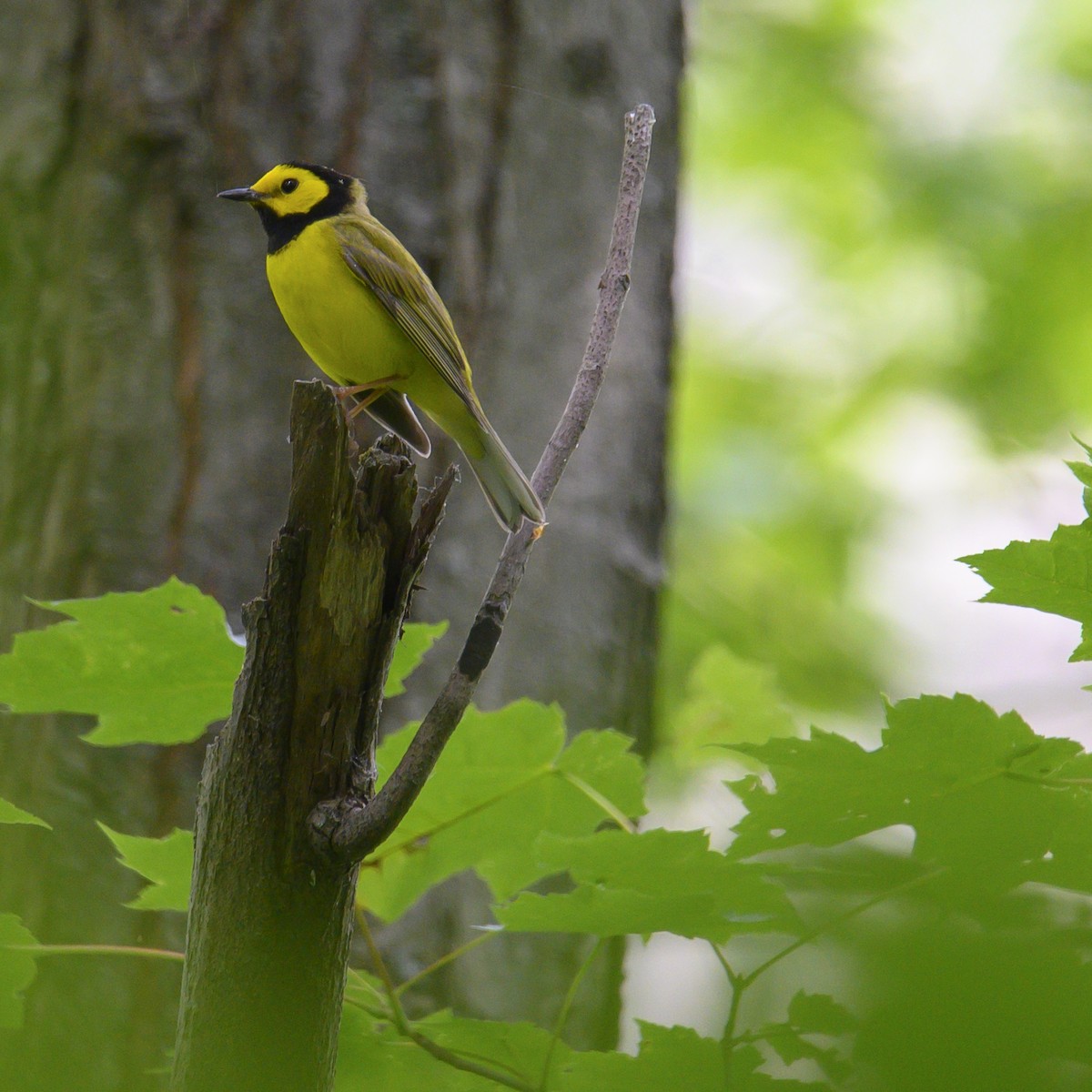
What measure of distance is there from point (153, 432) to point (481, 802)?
177cm

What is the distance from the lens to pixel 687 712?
8.85 ft

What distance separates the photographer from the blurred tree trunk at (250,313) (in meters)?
3.07

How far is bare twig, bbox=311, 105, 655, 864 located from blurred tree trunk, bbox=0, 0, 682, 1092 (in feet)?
5.63

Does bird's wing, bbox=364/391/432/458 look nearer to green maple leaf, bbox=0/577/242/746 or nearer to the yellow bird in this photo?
the yellow bird

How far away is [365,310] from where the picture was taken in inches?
112

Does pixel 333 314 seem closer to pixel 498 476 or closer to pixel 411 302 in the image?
pixel 411 302

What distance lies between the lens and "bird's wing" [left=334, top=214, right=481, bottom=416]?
280 cm

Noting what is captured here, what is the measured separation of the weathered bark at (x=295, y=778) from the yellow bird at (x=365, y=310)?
46.8 inches

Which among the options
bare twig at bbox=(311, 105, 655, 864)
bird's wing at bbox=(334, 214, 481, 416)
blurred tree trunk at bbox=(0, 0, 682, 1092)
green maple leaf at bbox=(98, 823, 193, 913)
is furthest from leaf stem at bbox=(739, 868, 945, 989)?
blurred tree trunk at bbox=(0, 0, 682, 1092)

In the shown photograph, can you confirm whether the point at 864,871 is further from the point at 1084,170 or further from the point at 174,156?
the point at 1084,170

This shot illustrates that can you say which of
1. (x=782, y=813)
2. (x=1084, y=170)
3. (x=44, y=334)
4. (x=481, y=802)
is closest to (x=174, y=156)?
(x=44, y=334)

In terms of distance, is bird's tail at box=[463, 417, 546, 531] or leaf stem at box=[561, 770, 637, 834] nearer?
leaf stem at box=[561, 770, 637, 834]

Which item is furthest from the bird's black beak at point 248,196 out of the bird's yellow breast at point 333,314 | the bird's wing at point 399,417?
the bird's wing at point 399,417

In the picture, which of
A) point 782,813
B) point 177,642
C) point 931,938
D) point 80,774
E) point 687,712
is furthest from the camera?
point 80,774
